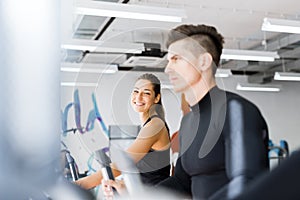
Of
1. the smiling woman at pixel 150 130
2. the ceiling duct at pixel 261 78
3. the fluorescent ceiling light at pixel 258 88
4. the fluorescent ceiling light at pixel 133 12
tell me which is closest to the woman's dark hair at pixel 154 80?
the smiling woman at pixel 150 130

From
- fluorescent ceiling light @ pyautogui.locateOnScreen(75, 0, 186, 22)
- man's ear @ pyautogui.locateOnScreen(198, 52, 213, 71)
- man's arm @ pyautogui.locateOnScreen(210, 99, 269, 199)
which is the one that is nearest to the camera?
man's arm @ pyautogui.locateOnScreen(210, 99, 269, 199)

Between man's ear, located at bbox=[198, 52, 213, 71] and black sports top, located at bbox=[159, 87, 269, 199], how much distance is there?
3 cm

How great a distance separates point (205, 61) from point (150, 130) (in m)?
0.07

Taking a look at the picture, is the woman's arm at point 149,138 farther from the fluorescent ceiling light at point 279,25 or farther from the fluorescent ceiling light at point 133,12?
the fluorescent ceiling light at point 279,25

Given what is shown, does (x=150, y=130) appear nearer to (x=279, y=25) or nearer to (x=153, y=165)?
(x=153, y=165)

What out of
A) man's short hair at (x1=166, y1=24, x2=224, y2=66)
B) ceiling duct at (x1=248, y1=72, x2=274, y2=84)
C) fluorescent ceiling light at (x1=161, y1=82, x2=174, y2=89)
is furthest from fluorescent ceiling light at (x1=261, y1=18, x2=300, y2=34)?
fluorescent ceiling light at (x1=161, y1=82, x2=174, y2=89)

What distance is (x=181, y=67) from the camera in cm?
32

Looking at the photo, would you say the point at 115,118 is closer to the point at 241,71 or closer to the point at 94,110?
the point at 94,110

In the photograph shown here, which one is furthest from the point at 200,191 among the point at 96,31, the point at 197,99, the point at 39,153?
the point at 96,31

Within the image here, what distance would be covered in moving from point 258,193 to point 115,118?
209mm

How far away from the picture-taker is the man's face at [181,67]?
1.01 ft

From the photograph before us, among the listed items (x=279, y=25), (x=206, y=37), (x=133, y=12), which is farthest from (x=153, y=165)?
(x=279, y=25)

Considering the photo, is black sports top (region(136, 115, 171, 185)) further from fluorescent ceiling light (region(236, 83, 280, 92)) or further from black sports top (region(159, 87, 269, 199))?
fluorescent ceiling light (region(236, 83, 280, 92))

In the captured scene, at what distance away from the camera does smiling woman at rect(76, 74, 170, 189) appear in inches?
13.0
